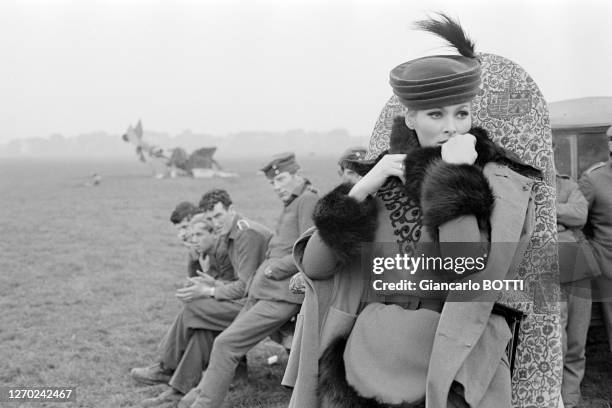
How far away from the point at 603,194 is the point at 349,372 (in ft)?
10.7

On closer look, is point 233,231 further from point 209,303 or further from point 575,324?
point 575,324

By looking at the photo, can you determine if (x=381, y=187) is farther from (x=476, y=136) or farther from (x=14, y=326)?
(x=14, y=326)

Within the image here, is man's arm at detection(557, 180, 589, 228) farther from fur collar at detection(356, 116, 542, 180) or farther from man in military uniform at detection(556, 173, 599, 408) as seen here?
fur collar at detection(356, 116, 542, 180)

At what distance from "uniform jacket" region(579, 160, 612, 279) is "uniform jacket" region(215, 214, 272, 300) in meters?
2.43

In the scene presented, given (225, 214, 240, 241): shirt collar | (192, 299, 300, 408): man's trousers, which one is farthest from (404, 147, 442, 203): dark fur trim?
(225, 214, 240, 241): shirt collar

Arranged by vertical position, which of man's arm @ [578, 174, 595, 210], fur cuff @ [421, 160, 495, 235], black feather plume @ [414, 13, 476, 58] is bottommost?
man's arm @ [578, 174, 595, 210]

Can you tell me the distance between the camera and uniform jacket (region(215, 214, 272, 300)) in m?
5.14

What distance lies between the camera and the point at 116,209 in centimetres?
1766

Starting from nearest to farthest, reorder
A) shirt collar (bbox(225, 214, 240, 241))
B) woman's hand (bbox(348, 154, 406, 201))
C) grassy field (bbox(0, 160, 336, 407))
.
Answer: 1. woman's hand (bbox(348, 154, 406, 201))
2. shirt collar (bbox(225, 214, 240, 241))
3. grassy field (bbox(0, 160, 336, 407))

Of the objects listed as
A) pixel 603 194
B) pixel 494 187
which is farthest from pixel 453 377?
pixel 603 194

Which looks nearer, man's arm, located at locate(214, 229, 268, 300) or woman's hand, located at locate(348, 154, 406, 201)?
woman's hand, located at locate(348, 154, 406, 201)

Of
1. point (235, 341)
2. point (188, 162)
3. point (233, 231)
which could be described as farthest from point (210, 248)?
point (188, 162)

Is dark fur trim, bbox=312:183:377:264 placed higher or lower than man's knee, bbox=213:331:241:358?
higher

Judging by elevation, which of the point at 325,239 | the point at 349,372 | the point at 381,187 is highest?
the point at 381,187
